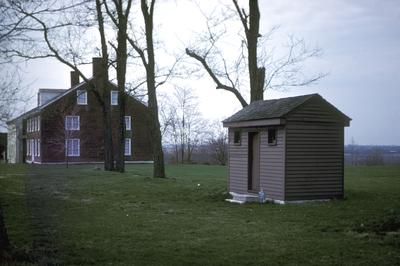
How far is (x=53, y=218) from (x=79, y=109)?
46604 mm

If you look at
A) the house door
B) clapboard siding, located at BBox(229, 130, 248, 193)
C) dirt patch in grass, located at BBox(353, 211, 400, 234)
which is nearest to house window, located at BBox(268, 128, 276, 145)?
the house door

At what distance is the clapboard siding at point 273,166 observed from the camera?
1772 cm

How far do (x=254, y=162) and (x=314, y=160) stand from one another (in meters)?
2.28

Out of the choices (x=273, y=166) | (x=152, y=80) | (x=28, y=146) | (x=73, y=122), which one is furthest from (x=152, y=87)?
(x=28, y=146)

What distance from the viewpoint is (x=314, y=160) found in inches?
715

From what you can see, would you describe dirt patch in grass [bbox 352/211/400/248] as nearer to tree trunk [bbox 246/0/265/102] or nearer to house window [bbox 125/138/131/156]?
tree trunk [bbox 246/0/265/102]

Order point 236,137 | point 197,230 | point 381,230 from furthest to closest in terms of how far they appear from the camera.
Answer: point 236,137 → point 197,230 → point 381,230

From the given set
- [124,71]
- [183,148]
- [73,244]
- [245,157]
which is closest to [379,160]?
[183,148]

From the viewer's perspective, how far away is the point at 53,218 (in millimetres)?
13875

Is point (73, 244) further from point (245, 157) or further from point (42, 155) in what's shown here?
point (42, 155)

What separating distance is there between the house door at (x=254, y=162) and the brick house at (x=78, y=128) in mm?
35779

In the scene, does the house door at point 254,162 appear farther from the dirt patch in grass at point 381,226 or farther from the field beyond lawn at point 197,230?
the dirt patch in grass at point 381,226

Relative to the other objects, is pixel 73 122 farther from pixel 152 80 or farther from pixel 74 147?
pixel 152 80

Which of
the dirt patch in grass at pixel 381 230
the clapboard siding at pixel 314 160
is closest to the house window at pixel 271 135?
the clapboard siding at pixel 314 160
